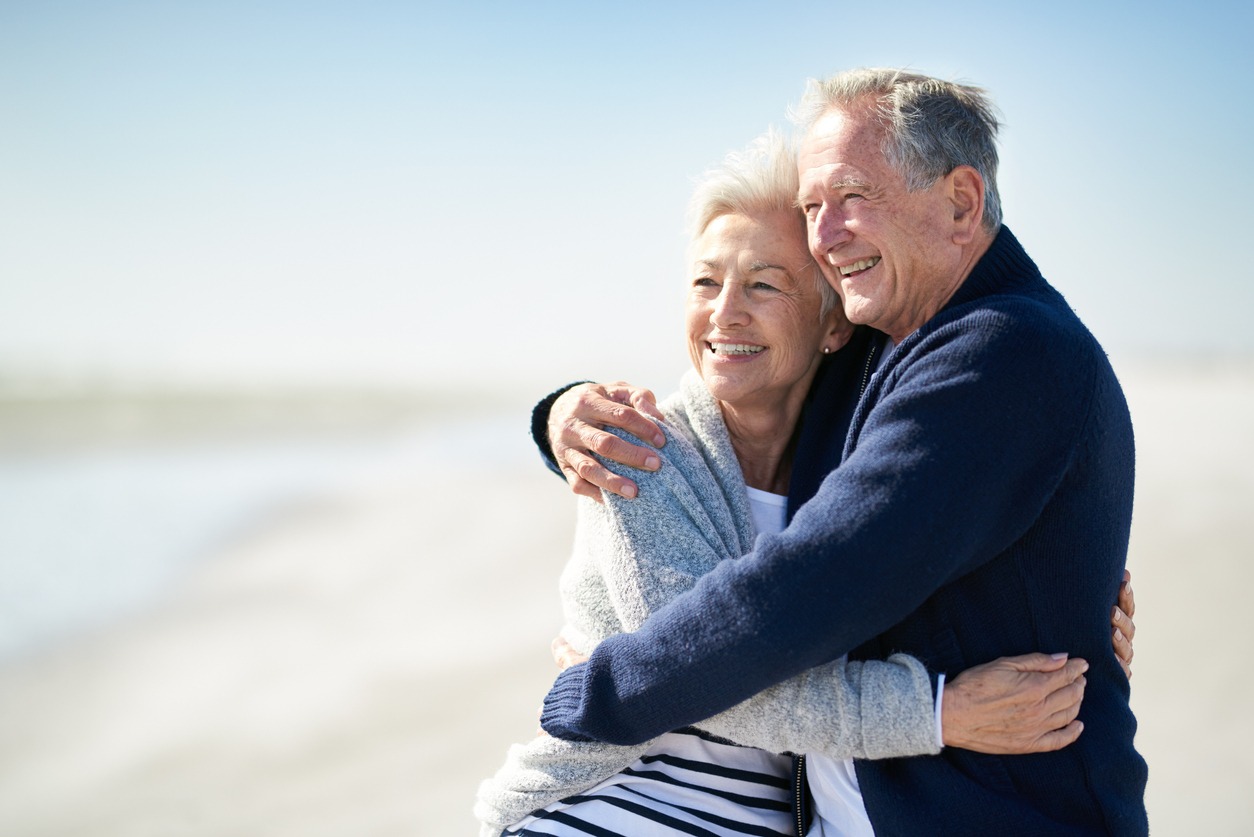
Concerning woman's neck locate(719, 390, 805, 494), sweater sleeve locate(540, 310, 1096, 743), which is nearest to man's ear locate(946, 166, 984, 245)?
sweater sleeve locate(540, 310, 1096, 743)

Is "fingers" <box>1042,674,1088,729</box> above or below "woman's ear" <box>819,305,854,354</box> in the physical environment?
below

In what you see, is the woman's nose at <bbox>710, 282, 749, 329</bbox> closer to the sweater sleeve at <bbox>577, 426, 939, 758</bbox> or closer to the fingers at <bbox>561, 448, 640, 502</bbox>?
the sweater sleeve at <bbox>577, 426, 939, 758</bbox>

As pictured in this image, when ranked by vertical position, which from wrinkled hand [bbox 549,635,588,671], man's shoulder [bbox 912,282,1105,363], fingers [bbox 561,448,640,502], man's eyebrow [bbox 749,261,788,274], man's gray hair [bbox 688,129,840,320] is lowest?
wrinkled hand [bbox 549,635,588,671]

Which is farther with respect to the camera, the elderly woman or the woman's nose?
the woman's nose

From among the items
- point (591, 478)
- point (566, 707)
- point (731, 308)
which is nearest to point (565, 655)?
point (566, 707)

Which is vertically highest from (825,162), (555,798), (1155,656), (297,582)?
(297,582)

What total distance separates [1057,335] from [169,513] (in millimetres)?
9147

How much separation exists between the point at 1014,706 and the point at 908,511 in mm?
464

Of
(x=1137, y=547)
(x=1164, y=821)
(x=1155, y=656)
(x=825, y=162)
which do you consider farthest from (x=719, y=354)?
(x=1137, y=547)

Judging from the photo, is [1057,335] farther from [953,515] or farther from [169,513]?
[169,513]

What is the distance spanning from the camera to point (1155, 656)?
227 inches

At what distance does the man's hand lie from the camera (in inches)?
98.4

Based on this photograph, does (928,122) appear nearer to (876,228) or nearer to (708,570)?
(876,228)

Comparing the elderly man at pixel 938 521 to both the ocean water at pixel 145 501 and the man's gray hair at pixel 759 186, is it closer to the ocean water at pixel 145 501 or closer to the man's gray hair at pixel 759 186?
the man's gray hair at pixel 759 186
